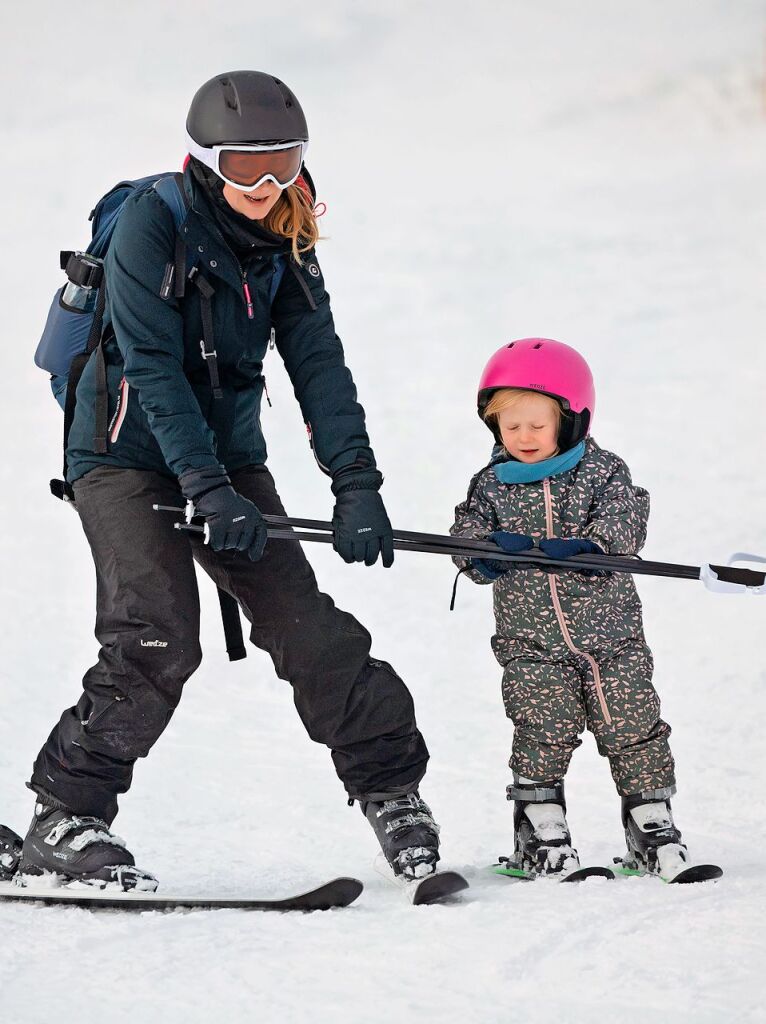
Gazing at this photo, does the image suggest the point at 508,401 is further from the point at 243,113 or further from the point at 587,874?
the point at 587,874

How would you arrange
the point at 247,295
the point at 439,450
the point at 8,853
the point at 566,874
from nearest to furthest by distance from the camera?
the point at 247,295 < the point at 566,874 < the point at 8,853 < the point at 439,450

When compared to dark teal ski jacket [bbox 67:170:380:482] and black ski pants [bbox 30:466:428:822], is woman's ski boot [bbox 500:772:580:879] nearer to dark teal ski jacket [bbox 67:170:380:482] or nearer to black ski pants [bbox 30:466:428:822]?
black ski pants [bbox 30:466:428:822]

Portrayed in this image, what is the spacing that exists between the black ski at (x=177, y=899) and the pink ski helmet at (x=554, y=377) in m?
1.39

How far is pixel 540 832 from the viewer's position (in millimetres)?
3471

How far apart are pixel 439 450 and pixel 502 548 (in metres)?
5.55

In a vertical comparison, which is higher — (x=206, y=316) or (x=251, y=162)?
(x=251, y=162)

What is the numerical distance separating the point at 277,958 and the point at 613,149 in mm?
11896

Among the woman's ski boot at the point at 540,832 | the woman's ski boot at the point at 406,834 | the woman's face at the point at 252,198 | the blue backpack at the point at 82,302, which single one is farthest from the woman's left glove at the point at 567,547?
the blue backpack at the point at 82,302

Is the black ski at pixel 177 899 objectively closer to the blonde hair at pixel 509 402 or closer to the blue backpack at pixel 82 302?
the blue backpack at pixel 82 302

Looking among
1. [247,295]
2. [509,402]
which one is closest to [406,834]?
[509,402]

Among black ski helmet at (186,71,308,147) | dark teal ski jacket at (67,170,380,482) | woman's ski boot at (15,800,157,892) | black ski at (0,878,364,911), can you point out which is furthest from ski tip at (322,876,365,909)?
black ski helmet at (186,71,308,147)

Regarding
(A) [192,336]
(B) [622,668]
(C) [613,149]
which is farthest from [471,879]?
(C) [613,149]

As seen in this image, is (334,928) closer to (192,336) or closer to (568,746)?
(568,746)

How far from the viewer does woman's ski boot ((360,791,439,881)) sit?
3.27 m
